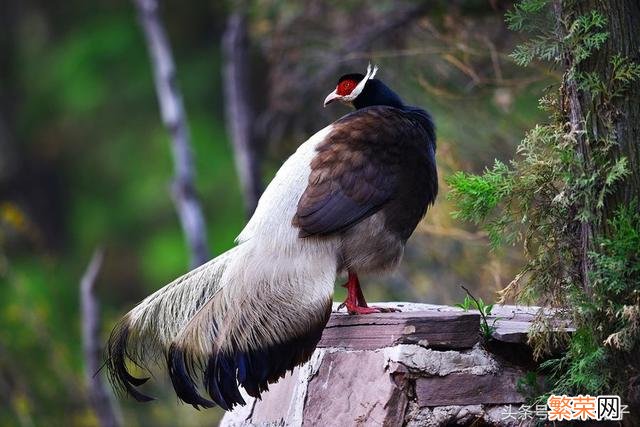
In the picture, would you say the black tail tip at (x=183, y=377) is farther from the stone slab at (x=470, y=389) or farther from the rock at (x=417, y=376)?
the stone slab at (x=470, y=389)

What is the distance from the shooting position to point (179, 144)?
9.68 meters

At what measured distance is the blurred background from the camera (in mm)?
7055

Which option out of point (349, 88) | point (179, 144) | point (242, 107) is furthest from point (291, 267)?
point (242, 107)

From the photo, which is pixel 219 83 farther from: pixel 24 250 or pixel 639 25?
pixel 639 25

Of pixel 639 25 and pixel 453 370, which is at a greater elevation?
pixel 639 25

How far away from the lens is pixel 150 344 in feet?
12.8

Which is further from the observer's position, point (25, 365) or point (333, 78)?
point (25, 365)

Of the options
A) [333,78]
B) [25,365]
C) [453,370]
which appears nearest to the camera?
[453,370]

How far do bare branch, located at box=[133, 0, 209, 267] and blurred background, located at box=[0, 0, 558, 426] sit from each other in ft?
0.43

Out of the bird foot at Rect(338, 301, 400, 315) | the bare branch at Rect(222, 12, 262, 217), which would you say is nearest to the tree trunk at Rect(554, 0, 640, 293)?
the bird foot at Rect(338, 301, 400, 315)

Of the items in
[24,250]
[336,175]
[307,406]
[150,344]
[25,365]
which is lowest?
[24,250]

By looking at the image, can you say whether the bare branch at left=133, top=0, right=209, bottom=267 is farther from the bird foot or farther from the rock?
the rock

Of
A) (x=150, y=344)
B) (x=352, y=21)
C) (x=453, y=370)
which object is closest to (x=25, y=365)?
(x=352, y=21)

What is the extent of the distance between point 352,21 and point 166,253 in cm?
666
